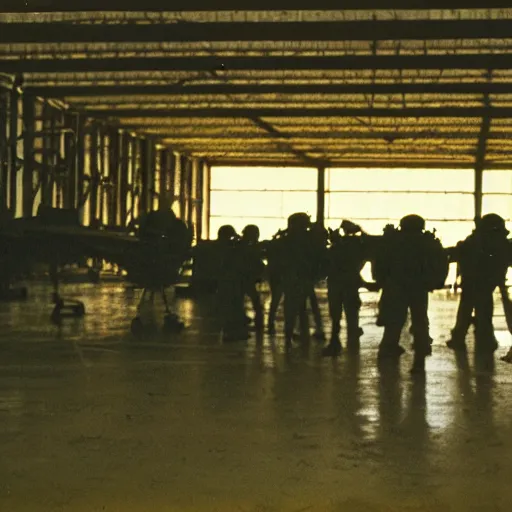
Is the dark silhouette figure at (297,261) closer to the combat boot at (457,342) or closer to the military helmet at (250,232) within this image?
the military helmet at (250,232)

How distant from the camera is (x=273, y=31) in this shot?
22.2m

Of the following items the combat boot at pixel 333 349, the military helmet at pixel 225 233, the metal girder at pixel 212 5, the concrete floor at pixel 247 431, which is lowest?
the concrete floor at pixel 247 431

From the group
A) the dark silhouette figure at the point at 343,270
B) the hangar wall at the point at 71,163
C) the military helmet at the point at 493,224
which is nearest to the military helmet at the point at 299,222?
the dark silhouette figure at the point at 343,270

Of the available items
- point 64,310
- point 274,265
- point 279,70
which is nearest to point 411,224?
point 274,265

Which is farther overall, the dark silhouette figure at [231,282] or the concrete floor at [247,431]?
the dark silhouette figure at [231,282]

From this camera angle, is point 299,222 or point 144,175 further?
point 144,175

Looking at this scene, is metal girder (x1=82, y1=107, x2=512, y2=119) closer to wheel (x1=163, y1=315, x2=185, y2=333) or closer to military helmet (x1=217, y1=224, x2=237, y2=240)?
wheel (x1=163, y1=315, x2=185, y2=333)

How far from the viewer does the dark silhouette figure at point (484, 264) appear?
621 inches

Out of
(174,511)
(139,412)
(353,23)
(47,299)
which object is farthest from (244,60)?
(174,511)

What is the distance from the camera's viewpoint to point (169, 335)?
757 inches

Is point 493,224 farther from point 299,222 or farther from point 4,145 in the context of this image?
point 4,145

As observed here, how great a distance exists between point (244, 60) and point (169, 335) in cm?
972

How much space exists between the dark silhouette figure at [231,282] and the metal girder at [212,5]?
11.4ft

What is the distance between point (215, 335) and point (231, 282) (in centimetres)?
154
